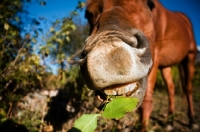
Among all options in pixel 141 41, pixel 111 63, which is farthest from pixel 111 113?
pixel 141 41

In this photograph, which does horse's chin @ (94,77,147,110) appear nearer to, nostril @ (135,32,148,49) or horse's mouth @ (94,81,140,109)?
horse's mouth @ (94,81,140,109)

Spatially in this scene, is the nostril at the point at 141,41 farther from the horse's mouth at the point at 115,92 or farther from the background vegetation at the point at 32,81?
the background vegetation at the point at 32,81

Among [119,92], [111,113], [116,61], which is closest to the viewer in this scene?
[111,113]

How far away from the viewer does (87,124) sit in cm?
88

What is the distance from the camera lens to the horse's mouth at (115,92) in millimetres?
1346

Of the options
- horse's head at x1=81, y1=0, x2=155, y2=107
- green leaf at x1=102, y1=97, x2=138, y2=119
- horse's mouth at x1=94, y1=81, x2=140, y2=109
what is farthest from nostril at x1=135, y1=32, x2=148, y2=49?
green leaf at x1=102, y1=97, x2=138, y2=119

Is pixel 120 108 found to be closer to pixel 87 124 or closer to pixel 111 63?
pixel 87 124

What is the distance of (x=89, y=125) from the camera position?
88cm

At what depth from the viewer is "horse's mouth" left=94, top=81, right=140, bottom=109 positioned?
135 cm

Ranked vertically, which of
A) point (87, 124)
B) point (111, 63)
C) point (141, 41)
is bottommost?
point (87, 124)

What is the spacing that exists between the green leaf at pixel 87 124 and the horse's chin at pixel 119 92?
338 mm

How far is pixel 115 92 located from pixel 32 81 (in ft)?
7.01

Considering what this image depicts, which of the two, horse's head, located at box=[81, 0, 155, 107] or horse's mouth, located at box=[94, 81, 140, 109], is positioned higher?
horse's head, located at box=[81, 0, 155, 107]

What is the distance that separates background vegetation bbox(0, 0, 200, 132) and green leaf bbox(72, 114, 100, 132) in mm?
1798
